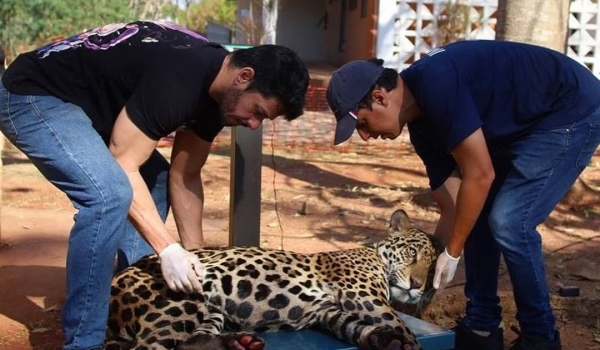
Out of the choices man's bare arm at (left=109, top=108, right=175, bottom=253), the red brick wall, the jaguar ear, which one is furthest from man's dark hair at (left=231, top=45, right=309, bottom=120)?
the red brick wall

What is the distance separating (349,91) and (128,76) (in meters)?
1.00

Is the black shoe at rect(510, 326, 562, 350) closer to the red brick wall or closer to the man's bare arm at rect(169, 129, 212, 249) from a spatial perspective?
the man's bare arm at rect(169, 129, 212, 249)

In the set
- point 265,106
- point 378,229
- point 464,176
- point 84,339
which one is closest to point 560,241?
point 378,229

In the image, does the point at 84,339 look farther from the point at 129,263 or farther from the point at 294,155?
the point at 294,155

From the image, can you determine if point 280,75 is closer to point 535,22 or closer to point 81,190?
point 81,190

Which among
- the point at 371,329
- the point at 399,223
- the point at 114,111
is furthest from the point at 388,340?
the point at 114,111

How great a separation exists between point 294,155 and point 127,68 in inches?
335

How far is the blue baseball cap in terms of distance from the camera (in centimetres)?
383

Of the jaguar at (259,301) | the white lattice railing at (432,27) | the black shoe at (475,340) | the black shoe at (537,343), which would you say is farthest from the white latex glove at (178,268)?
the white lattice railing at (432,27)

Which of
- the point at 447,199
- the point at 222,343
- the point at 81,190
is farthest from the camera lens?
the point at 447,199

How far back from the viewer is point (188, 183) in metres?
4.78

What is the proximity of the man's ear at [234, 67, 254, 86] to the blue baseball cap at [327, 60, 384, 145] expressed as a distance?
39 centimetres

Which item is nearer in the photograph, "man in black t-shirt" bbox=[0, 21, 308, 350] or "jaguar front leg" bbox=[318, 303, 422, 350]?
"man in black t-shirt" bbox=[0, 21, 308, 350]

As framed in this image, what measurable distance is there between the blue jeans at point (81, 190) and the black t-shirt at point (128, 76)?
109mm
